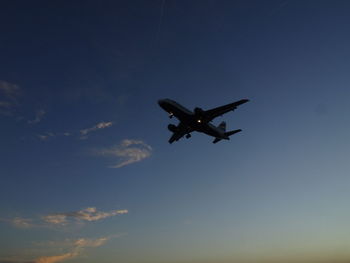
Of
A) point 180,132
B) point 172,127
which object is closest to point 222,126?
point 180,132

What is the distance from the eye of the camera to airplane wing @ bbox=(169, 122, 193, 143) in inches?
2712

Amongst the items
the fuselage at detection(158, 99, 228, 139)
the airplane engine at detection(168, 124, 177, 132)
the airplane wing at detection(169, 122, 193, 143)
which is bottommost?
the fuselage at detection(158, 99, 228, 139)

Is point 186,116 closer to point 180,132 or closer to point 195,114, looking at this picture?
point 195,114

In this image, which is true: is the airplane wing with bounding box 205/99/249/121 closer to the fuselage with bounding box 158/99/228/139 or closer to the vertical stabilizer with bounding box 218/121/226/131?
the fuselage with bounding box 158/99/228/139

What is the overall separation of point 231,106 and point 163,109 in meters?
12.4

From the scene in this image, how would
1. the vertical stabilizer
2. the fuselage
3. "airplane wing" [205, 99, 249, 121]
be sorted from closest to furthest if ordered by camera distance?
"airplane wing" [205, 99, 249, 121]
the fuselage
the vertical stabilizer

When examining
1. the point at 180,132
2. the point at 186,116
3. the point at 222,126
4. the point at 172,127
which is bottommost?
the point at 186,116

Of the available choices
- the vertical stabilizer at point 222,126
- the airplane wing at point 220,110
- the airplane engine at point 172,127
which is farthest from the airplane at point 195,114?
the vertical stabilizer at point 222,126

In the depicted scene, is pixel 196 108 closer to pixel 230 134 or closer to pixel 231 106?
pixel 231 106

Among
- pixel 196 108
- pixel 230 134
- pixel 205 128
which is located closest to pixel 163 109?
pixel 196 108

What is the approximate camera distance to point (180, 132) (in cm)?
7088

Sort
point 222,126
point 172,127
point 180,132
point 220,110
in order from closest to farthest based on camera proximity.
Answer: point 220,110 → point 172,127 → point 180,132 → point 222,126

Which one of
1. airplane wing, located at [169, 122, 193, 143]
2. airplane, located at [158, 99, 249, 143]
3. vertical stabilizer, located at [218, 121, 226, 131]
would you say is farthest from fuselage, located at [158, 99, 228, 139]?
vertical stabilizer, located at [218, 121, 226, 131]

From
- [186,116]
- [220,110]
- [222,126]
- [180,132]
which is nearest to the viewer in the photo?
[220,110]
